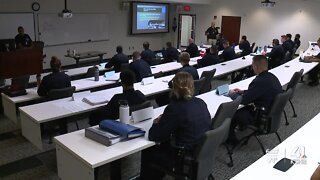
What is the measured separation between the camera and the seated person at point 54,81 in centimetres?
439

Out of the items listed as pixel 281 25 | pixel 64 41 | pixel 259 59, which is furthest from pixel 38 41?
pixel 281 25

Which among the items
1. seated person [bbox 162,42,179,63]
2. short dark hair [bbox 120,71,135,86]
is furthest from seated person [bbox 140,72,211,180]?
seated person [bbox 162,42,179,63]

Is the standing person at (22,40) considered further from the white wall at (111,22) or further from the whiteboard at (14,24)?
the white wall at (111,22)

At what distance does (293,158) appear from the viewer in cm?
246

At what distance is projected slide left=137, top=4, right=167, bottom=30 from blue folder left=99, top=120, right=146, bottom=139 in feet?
33.1

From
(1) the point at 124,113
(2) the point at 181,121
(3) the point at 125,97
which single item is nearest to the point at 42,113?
(3) the point at 125,97

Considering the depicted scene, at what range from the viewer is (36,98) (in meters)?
4.34

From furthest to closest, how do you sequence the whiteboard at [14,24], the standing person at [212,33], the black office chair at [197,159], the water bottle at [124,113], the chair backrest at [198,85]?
the standing person at [212,33]
the whiteboard at [14,24]
the chair backrest at [198,85]
the water bottle at [124,113]
the black office chair at [197,159]

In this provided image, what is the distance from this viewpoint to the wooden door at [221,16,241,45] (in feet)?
45.7

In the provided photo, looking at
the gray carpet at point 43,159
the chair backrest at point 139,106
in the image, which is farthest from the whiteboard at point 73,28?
the chair backrest at point 139,106

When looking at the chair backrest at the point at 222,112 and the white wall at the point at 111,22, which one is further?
the white wall at the point at 111,22

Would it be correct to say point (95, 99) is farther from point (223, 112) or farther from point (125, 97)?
point (223, 112)

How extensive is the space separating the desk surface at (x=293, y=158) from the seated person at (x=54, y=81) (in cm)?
313

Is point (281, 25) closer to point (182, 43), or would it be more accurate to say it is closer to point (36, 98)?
point (182, 43)
